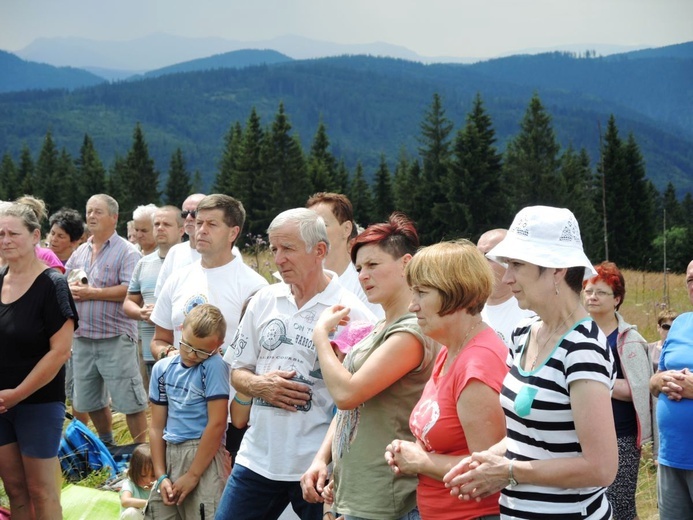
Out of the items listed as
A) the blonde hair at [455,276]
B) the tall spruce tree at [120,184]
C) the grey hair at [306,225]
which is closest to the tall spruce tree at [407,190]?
the tall spruce tree at [120,184]

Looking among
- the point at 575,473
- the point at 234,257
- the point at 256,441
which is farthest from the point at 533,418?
the point at 234,257

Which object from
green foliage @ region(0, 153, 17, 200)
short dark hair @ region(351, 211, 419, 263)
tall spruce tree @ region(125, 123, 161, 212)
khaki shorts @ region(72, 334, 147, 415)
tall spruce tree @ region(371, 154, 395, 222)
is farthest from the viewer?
tall spruce tree @ region(125, 123, 161, 212)

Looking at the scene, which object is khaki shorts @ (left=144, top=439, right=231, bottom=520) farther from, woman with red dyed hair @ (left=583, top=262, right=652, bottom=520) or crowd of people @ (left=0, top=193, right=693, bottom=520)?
woman with red dyed hair @ (left=583, top=262, right=652, bottom=520)

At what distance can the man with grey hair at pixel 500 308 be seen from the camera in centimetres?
383

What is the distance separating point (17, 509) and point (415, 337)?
2.83m

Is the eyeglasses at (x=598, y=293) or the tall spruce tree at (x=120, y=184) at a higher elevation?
the eyeglasses at (x=598, y=293)

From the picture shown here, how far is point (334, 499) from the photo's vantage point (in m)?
2.97

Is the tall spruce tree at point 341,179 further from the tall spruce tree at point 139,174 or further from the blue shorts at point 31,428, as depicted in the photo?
the blue shorts at point 31,428

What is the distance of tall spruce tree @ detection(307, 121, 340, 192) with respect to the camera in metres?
70.6

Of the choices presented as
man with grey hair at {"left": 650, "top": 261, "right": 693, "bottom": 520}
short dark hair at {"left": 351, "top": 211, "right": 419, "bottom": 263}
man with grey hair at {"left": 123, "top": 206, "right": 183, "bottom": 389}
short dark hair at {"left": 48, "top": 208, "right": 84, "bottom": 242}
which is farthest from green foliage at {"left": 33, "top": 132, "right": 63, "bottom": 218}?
short dark hair at {"left": 351, "top": 211, "right": 419, "bottom": 263}

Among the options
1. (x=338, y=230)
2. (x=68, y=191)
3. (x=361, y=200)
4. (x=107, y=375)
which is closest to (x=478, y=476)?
(x=338, y=230)

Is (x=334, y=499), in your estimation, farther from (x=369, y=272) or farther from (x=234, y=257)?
(x=234, y=257)

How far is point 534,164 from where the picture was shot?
60719mm

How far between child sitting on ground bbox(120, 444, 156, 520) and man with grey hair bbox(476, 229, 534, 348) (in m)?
2.04
